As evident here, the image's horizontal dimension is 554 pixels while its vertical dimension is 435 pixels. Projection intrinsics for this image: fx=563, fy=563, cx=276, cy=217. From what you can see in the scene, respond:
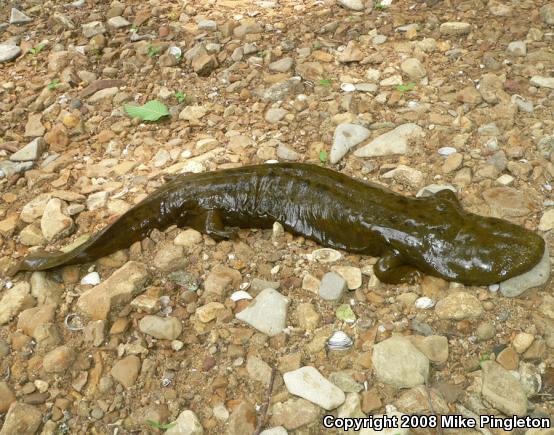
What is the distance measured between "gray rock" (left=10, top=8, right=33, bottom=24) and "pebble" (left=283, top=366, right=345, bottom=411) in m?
6.41

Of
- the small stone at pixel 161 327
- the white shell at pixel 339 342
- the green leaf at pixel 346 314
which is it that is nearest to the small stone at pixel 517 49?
the green leaf at pixel 346 314

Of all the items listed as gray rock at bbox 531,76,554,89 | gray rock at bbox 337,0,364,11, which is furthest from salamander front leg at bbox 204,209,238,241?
gray rock at bbox 337,0,364,11

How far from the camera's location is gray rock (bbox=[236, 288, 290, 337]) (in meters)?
3.70

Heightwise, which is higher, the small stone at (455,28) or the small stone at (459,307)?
the small stone at (455,28)

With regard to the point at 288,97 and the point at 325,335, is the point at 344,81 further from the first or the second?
the point at 325,335

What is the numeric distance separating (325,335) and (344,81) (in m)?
3.04

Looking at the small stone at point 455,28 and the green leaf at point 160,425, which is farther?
the small stone at point 455,28

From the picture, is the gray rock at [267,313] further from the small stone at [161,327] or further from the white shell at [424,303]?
the white shell at [424,303]

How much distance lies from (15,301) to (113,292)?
739mm

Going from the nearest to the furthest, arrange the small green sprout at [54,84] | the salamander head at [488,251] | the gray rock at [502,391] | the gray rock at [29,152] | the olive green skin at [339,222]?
the gray rock at [502,391] → the salamander head at [488,251] → the olive green skin at [339,222] → the gray rock at [29,152] → the small green sprout at [54,84]

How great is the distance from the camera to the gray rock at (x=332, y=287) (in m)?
3.83

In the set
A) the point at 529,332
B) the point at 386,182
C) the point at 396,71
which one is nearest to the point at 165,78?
the point at 396,71

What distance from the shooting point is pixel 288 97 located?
569 centimetres

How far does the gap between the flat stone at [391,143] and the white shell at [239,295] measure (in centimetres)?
172
